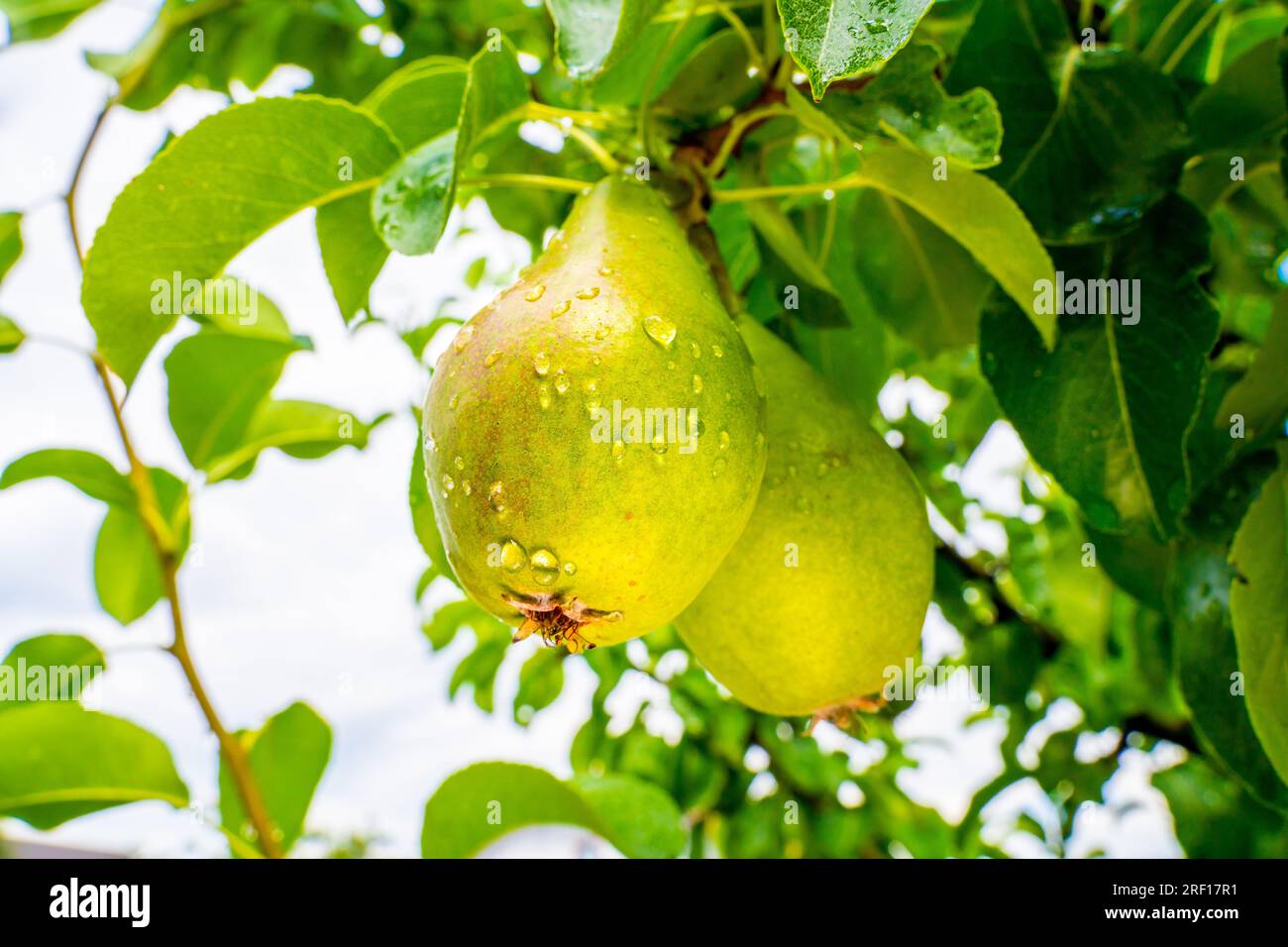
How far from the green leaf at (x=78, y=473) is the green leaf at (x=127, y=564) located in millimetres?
90

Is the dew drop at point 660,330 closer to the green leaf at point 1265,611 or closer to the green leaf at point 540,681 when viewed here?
the green leaf at point 1265,611

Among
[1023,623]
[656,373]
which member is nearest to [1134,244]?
[656,373]

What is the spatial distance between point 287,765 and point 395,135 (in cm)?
76

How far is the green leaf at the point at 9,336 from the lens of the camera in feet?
3.58

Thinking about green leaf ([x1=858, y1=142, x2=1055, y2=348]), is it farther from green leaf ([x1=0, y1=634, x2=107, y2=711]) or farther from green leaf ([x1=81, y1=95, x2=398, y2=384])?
green leaf ([x1=0, y1=634, x2=107, y2=711])

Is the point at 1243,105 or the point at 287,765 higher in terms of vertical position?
the point at 1243,105

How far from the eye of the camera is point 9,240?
1168 mm

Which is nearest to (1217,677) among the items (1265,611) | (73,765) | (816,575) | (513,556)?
(1265,611)

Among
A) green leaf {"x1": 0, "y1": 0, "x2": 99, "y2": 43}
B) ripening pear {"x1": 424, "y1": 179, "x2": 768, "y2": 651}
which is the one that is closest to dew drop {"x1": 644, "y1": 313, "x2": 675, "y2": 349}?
ripening pear {"x1": 424, "y1": 179, "x2": 768, "y2": 651}

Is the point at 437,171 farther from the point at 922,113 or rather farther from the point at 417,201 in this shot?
the point at 922,113

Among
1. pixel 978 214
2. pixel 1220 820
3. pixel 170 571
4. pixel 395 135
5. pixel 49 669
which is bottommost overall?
pixel 1220 820

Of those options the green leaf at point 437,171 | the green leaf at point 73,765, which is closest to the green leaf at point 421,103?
the green leaf at point 437,171

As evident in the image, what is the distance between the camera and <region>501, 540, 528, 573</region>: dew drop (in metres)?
0.49

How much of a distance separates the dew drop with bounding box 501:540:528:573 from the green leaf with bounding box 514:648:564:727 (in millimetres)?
1711
